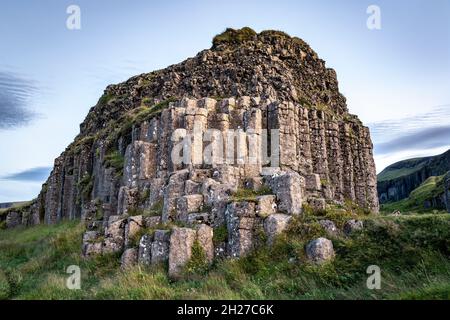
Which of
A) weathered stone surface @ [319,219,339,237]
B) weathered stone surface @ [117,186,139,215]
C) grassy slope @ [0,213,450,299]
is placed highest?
weathered stone surface @ [117,186,139,215]

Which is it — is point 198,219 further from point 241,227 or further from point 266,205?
point 266,205

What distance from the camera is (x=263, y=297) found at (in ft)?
30.0

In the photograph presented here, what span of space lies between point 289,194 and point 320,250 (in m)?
3.04

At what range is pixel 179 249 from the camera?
40.9 ft

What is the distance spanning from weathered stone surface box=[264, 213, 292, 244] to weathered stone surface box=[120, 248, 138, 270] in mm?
4918

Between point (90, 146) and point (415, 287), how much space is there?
36.7 metres

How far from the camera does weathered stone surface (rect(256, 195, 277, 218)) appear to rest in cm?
1293

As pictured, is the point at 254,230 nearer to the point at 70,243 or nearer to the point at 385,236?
the point at 385,236

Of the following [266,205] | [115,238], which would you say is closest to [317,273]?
[266,205]

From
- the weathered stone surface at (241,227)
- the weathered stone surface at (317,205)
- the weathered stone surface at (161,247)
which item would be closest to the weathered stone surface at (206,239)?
the weathered stone surface at (241,227)

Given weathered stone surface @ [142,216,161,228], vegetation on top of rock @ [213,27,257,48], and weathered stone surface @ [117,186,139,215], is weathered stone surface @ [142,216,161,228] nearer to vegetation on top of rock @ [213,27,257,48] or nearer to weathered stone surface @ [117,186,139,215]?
weathered stone surface @ [117,186,139,215]

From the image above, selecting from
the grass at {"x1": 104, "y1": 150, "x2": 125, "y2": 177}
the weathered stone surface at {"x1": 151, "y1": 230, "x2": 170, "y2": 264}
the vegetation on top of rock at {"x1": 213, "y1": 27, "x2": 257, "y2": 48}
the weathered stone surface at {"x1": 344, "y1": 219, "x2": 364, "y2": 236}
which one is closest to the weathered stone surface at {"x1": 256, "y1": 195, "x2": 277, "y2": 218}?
the weathered stone surface at {"x1": 344, "y1": 219, "x2": 364, "y2": 236}

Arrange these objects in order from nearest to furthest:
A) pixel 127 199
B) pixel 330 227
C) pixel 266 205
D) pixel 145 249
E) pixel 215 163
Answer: pixel 330 227 < pixel 266 205 < pixel 145 249 < pixel 215 163 < pixel 127 199

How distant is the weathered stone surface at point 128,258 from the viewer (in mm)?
13809
